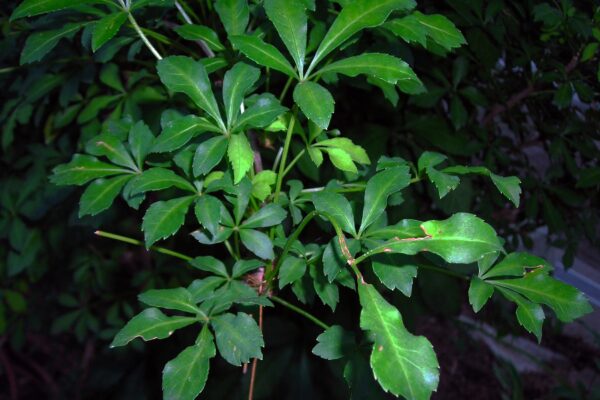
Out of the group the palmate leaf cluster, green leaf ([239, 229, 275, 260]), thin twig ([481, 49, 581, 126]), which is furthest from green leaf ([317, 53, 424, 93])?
thin twig ([481, 49, 581, 126])

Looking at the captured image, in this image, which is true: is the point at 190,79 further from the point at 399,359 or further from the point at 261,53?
the point at 399,359

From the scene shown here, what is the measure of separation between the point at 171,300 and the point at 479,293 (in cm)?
35

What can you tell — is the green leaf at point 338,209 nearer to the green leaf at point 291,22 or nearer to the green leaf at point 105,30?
the green leaf at point 291,22

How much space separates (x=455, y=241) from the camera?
1.59 feet

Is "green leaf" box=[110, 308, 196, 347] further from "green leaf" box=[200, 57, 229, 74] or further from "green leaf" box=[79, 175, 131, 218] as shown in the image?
"green leaf" box=[200, 57, 229, 74]

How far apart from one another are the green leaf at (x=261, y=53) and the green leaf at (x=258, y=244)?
0.20 m

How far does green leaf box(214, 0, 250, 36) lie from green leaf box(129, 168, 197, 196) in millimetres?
198

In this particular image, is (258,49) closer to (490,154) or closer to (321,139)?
(321,139)

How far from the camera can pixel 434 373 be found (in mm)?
425

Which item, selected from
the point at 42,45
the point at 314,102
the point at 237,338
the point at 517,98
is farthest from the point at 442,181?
the point at 517,98

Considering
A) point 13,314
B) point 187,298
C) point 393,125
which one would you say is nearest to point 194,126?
point 187,298

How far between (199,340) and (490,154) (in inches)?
36.4

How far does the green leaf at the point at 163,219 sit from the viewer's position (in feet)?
1.89

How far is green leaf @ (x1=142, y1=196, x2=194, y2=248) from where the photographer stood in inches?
22.7
